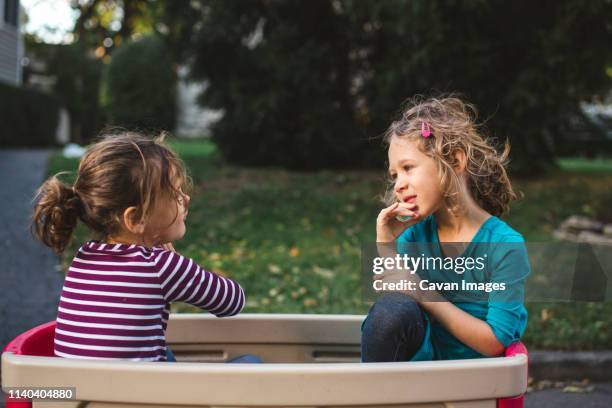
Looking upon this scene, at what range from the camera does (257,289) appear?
4223 mm

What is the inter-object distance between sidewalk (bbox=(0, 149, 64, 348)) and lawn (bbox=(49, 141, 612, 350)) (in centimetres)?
30

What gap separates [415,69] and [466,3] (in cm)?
93

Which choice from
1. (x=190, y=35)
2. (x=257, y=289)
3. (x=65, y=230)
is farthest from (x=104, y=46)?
(x=65, y=230)

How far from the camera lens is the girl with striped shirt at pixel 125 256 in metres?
1.71

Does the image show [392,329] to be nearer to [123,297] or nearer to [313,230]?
[123,297]

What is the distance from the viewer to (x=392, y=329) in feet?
6.01

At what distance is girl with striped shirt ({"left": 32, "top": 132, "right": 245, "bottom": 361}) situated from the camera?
1.71 meters

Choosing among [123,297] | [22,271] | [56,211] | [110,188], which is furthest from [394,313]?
[22,271]

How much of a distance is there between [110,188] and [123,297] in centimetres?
29

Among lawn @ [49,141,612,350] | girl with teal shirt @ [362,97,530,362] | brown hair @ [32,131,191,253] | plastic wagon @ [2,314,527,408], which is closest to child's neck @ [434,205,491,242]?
girl with teal shirt @ [362,97,530,362]

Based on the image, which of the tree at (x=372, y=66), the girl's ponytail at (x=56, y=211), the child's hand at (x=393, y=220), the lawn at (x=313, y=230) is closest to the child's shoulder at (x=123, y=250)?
the girl's ponytail at (x=56, y=211)

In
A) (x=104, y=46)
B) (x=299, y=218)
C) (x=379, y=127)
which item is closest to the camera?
(x=299, y=218)

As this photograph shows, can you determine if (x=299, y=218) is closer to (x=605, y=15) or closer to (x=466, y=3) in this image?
(x=466, y=3)

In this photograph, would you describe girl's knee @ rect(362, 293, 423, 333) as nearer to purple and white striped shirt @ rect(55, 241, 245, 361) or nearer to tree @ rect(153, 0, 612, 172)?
purple and white striped shirt @ rect(55, 241, 245, 361)
